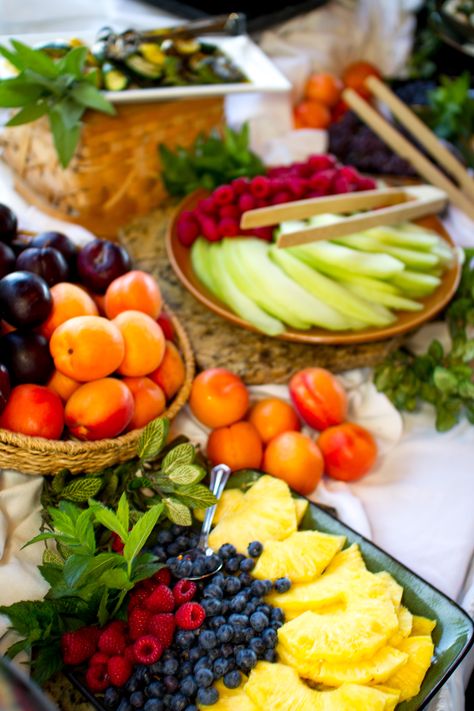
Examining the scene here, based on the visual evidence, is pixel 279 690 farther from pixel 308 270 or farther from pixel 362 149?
pixel 362 149

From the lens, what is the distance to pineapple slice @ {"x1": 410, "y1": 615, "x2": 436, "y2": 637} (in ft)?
2.75

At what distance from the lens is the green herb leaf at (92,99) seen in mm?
1312

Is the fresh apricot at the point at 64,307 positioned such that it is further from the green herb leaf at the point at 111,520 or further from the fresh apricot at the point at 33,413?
the green herb leaf at the point at 111,520

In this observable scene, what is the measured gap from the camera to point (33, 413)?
91 cm

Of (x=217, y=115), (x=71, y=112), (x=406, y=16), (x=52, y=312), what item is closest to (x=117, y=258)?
(x=52, y=312)

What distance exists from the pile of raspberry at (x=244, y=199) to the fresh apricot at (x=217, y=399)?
1.25ft

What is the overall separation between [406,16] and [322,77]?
1.84 feet

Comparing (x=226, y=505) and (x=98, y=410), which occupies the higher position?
(x=98, y=410)

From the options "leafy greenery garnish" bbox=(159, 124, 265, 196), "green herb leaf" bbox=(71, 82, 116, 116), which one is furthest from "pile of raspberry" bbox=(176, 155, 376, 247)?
"green herb leaf" bbox=(71, 82, 116, 116)

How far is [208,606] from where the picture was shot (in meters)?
0.81

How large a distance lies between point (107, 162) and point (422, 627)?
114 centimetres

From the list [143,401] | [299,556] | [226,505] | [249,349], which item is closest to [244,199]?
[249,349]

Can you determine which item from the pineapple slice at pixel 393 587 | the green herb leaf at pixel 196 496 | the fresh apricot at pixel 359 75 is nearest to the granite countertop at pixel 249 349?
the green herb leaf at pixel 196 496

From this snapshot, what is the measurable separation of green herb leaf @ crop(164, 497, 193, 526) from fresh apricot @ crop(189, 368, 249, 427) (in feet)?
0.83
